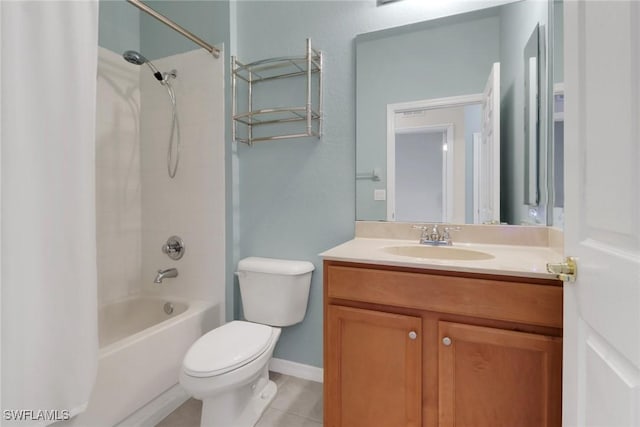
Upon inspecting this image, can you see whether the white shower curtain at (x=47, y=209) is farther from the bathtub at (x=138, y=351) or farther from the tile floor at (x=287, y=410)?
the tile floor at (x=287, y=410)

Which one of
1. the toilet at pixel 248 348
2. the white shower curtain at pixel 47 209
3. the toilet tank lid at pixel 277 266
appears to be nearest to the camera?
the white shower curtain at pixel 47 209

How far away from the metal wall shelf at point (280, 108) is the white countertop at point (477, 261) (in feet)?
2.44

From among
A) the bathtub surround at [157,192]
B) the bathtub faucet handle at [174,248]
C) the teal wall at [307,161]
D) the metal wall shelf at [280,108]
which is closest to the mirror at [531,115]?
the teal wall at [307,161]

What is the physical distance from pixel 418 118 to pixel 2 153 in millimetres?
1630

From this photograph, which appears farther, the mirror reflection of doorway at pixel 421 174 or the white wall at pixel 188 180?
the white wall at pixel 188 180

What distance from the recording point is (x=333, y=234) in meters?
1.82

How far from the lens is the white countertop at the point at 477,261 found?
3.35ft

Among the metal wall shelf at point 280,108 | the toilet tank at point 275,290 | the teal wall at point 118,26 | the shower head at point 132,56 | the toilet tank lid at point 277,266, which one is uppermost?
the teal wall at point 118,26

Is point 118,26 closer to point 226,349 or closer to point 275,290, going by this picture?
point 275,290

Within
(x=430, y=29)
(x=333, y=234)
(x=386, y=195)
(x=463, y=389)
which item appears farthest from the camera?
(x=333, y=234)

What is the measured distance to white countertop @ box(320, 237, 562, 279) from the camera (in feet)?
3.35

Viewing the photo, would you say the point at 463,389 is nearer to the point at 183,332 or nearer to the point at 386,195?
the point at 386,195

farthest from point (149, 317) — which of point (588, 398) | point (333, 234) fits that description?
point (588, 398)

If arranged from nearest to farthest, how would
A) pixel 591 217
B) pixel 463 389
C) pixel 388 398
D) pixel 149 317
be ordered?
pixel 591 217
pixel 463 389
pixel 388 398
pixel 149 317
